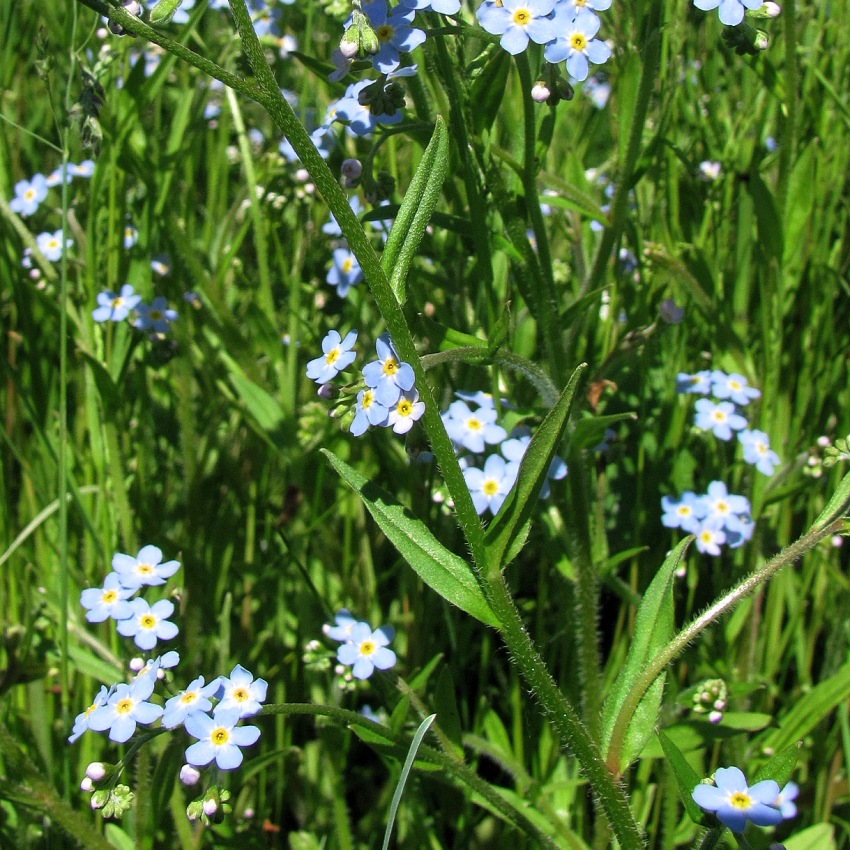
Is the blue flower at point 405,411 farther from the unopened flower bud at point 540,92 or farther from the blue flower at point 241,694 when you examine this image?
the unopened flower bud at point 540,92

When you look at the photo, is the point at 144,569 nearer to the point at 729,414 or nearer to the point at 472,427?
the point at 472,427

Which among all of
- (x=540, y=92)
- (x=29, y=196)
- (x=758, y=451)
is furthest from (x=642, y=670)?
(x=29, y=196)

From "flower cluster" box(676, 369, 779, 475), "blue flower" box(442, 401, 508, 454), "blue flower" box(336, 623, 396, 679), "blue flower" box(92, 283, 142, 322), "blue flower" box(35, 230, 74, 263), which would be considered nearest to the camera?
"blue flower" box(336, 623, 396, 679)

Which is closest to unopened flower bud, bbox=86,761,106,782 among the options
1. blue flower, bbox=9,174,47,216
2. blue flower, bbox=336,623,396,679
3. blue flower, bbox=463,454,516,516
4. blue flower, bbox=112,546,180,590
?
blue flower, bbox=112,546,180,590

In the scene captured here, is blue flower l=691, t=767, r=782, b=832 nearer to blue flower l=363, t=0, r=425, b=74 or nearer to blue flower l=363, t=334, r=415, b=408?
blue flower l=363, t=334, r=415, b=408

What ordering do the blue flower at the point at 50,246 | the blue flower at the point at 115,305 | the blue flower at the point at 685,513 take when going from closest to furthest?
1. the blue flower at the point at 685,513
2. the blue flower at the point at 115,305
3. the blue flower at the point at 50,246

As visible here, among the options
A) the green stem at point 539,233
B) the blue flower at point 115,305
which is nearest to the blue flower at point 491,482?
the green stem at point 539,233

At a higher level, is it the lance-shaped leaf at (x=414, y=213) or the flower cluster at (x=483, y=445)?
the lance-shaped leaf at (x=414, y=213)
